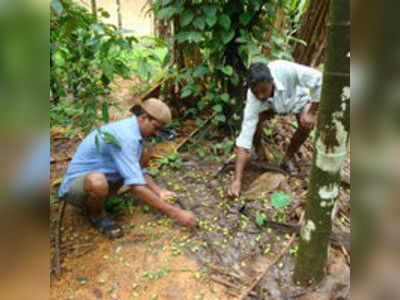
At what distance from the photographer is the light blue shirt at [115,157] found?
2.65m

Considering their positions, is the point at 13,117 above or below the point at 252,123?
above

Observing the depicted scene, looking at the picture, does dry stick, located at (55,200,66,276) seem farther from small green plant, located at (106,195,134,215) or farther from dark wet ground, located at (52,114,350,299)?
dark wet ground, located at (52,114,350,299)

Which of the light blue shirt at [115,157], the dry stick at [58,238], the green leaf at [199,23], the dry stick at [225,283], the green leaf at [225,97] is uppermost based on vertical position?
the green leaf at [199,23]

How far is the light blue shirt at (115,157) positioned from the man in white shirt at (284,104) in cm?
105

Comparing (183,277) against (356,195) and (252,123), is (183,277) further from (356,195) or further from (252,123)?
(356,195)

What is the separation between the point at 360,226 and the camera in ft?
1.84

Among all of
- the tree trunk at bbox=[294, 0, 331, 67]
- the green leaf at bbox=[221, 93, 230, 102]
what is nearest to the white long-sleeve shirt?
the green leaf at bbox=[221, 93, 230, 102]

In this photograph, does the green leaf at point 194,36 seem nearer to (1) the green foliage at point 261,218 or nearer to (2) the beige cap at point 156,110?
(2) the beige cap at point 156,110

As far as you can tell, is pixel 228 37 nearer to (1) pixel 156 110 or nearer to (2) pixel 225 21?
(2) pixel 225 21

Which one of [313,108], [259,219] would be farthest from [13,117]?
[313,108]

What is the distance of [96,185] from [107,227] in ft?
1.26

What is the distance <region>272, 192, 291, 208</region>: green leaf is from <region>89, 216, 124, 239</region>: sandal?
1.30m

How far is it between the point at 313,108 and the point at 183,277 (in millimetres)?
2078

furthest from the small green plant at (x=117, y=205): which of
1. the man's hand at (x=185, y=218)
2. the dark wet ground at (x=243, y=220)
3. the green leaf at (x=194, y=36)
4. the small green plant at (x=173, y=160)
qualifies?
the green leaf at (x=194, y=36)
